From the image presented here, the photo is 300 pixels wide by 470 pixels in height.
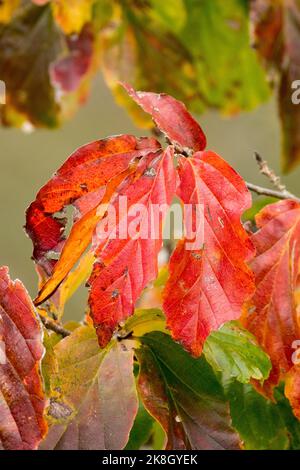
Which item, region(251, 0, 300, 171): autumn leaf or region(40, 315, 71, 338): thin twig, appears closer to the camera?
region(40, 315, 71, 338): thin twig

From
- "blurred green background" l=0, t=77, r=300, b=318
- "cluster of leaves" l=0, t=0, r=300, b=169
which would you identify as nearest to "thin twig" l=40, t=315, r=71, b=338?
"cluster of leaves" l=0, t=0, r=300, b=169

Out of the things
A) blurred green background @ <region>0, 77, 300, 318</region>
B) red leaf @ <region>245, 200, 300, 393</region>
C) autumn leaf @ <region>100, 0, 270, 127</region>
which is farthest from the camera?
blurred green background @ <region>0, 77, 300, 318</region>

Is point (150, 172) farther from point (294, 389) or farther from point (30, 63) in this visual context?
point (30, 63)

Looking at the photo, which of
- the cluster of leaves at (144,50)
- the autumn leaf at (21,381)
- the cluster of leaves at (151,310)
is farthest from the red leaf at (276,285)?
the cluster of leaves at (144,50)

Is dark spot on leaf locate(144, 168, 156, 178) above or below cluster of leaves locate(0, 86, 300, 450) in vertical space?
above

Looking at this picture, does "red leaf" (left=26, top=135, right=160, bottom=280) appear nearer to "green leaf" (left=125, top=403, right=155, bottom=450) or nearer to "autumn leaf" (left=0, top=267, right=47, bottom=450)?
"autumn leaf" (left=0, top=267, right=47, bottom=450)

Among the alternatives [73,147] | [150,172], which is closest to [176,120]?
[150,172]
